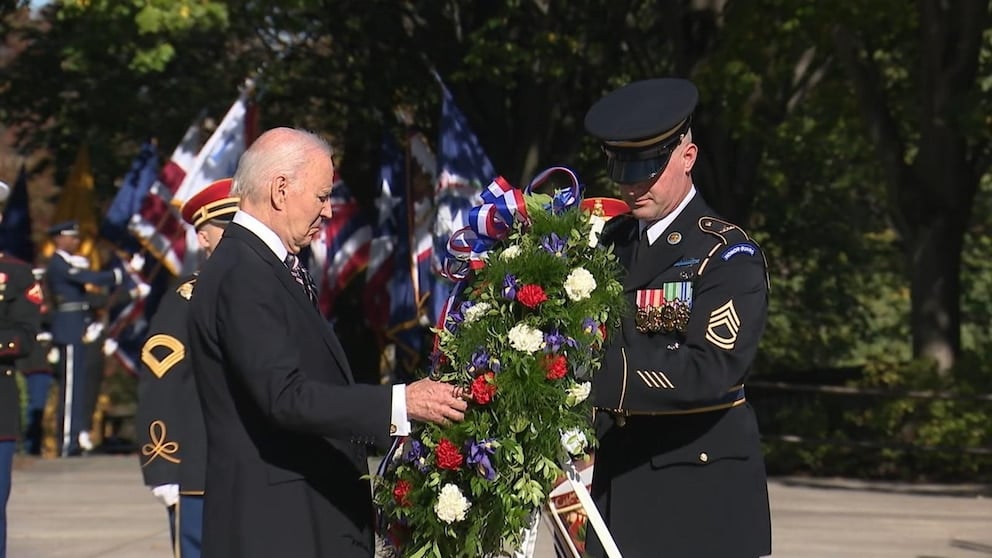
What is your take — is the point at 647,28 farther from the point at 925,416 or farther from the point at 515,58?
the point at 925,416

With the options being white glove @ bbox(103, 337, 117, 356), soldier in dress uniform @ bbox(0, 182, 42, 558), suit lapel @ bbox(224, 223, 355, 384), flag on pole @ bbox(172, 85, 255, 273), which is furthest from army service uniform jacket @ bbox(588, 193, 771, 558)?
white glove @ bbox(103, 337, 117, 356)

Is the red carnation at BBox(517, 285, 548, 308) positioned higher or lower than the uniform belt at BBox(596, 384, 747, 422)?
higher

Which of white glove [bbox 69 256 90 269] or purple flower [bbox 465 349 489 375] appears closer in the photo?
purple flower [bbox 465 349 489 375]

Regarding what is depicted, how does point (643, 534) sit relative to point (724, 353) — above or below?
below

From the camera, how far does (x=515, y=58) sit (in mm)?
18094

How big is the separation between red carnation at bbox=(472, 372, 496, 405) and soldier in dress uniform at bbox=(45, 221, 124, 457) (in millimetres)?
13158

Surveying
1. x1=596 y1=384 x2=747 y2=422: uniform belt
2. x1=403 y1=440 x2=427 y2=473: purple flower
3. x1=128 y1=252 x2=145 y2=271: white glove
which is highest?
x1=596 y1=384 x2=747 y2=422: uniform belt

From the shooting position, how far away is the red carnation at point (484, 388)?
424 cm

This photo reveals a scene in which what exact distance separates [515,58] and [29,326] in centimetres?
1008

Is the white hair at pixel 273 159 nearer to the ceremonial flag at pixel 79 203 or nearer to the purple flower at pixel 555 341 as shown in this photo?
the purple flower at pixel 555 341

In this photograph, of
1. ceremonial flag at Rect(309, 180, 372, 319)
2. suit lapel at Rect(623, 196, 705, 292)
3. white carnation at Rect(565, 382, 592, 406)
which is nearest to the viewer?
white carnation at Rect(565, 382, 592, 406)

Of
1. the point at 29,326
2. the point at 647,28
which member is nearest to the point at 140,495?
the point at 29,326

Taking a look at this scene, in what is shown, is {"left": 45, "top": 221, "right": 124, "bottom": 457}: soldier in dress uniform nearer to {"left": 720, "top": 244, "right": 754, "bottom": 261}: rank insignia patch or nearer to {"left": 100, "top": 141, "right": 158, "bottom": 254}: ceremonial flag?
{"left": 100, "top": 141, "right": 158, "bottom": 254}: ceremonial flag

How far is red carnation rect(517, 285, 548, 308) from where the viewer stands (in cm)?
428
